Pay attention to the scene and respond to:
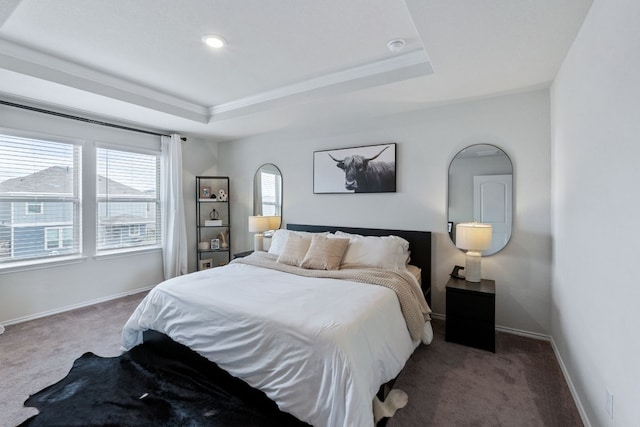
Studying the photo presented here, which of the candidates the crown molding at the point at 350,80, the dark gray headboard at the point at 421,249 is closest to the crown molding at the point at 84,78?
the crown molding at the point at 350,80

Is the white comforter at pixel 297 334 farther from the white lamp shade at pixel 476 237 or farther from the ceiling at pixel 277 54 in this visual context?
the ceiling at pixel 277 54

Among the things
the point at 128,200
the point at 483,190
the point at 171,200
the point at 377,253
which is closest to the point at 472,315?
the point at 377,253

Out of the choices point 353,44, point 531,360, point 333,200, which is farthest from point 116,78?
point 531,360

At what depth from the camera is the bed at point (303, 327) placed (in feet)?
4.96

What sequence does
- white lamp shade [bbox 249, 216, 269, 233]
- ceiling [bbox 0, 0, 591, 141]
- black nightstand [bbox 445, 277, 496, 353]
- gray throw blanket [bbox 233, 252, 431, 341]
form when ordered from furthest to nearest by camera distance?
1. white lamp shade [bbox 249, 216, 269, 233]
2. black nightstand [bbox 445, 277, 496, 353]
3. gray throw blanket [bbox 233, 252, 431, 341]
4. ceiling [bbox 0, 0, 591, 141]

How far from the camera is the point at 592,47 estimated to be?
65.3 inches

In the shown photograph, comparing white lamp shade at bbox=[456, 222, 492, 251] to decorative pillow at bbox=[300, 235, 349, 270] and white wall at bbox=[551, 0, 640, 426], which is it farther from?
decorative pillow at bbox=[300, 235, 349, 270]

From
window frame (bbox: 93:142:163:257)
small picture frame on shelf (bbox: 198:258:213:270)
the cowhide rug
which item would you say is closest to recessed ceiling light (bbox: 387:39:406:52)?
the cowhide rug

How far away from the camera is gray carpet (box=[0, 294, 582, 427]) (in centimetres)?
182

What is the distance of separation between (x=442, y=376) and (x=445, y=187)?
6.25 feet

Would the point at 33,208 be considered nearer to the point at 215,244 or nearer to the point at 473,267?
the point at 215,244

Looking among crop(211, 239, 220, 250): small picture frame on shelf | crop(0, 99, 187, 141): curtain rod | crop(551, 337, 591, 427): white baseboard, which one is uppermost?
crop(0, 99, 187, 141): curtain rod

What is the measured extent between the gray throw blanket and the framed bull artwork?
1.28 meters

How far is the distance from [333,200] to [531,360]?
266 centimetres
